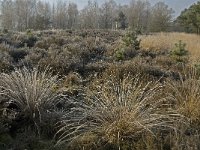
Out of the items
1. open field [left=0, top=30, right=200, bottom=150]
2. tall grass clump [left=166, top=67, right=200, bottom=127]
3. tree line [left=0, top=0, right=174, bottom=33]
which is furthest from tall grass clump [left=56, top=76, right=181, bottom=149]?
tree line [left=0, top=0, right=174, bottom=33]

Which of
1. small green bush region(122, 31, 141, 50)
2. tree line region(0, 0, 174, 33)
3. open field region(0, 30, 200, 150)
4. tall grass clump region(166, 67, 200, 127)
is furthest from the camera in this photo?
tree line region(0, 0, 174, 33)

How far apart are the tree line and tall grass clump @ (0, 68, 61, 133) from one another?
3681 centimetres

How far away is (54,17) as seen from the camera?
62.4m

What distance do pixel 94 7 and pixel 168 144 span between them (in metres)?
62.8

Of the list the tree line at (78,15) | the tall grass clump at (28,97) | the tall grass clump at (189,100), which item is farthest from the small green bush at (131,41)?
the tree line at (78,15)

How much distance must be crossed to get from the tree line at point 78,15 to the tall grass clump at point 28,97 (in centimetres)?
3681

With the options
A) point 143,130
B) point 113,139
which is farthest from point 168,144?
point 113,139

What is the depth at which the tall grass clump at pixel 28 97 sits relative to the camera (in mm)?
5148

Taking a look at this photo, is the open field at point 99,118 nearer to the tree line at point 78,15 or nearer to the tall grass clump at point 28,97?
the tall grass clump at point 28,97

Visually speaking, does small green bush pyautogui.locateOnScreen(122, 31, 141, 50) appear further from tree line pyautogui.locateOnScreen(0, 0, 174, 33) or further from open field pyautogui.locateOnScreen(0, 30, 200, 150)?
tree line pyautogui.locateOnScreen(0, 0, 174, 33)

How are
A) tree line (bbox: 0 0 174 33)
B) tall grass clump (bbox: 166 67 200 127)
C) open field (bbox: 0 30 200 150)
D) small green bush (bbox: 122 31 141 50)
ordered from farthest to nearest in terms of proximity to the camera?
tree line (bbox: 0 0 174 33)
small green bush (bbox: 122 31 141 50)
tall grass clump (bbox: 166 67 200 127)
open field (bbox: 0 30 200 150)

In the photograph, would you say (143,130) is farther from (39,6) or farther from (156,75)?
(39,6)

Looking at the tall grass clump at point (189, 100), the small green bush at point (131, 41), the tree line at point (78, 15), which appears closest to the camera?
the tall grass clump at point (189, 100)

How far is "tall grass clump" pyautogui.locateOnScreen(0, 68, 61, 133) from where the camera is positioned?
5.15 meters
